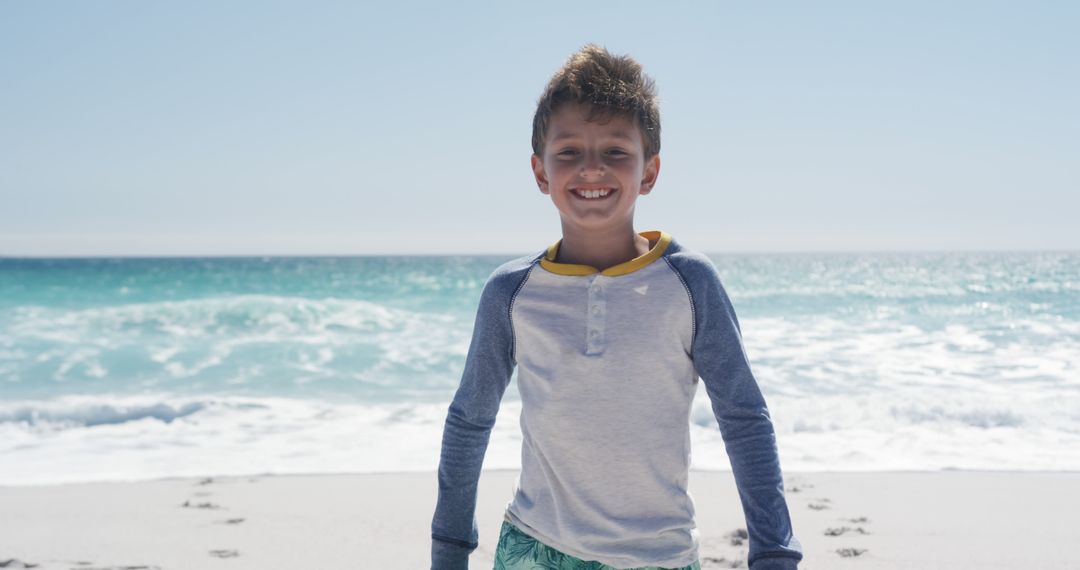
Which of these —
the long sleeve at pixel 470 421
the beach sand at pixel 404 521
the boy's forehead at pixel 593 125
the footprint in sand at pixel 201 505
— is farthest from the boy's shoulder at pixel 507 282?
the footprint in sand at pixel 201 505

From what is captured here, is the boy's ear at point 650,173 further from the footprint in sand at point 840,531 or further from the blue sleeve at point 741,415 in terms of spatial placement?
the footprint in sand at point 840,531

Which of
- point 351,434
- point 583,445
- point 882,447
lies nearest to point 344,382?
point 351,434

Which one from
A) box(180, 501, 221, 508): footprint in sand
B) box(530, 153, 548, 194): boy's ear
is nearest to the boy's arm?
box(530, 153, 548, 194): boy's ear

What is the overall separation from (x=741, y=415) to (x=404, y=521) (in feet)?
11.4

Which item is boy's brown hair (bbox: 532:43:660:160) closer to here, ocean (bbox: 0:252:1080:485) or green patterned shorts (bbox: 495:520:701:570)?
green patterned shorts (bbox: 495:520:701:570)

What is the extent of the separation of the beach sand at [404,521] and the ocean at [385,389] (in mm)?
506

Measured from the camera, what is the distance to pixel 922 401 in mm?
8453

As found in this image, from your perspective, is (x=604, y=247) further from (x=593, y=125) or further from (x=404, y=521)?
(x=404, y=521)

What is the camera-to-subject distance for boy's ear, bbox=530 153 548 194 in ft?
5.97

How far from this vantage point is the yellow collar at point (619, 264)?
1.66 meters

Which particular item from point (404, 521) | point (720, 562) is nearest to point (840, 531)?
point (720, 562)

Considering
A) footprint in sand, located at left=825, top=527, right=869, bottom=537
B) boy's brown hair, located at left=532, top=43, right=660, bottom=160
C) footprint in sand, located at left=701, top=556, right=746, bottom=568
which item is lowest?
footprint in sand, located at left=825, top=527, right=869, bottom=537

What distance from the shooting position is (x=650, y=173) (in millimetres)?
1806

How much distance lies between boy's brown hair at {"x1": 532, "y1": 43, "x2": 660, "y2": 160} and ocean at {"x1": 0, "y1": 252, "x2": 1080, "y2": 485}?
181 inches
